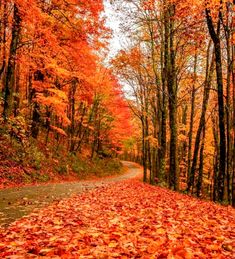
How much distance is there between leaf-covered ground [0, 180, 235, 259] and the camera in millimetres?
3865

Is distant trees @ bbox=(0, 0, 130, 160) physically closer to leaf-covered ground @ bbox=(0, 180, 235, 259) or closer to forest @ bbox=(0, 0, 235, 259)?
forest @ bbox=(0, 0, 235, 259)

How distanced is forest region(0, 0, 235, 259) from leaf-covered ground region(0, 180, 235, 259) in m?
0.02

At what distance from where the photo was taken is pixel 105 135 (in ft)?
133

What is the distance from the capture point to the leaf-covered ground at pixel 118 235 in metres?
3.87

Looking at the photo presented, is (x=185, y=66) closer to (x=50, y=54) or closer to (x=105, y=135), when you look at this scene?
(x=50, y=54)

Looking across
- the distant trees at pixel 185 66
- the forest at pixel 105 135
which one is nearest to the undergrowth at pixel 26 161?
the forest at pixel 105 135

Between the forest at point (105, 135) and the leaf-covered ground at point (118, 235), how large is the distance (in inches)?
0.8

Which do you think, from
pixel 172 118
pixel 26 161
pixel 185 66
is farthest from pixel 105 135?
pixel 172 118

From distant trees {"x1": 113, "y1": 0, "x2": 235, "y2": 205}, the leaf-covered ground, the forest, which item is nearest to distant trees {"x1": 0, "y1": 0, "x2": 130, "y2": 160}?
the forest

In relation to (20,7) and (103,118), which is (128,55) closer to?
(20,7)

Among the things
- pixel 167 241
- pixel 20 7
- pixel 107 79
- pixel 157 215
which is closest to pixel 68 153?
pixel 107 79

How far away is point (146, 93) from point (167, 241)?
73.1 ft

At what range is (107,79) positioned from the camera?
98.7ft

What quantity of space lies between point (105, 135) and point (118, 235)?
35990 mm
